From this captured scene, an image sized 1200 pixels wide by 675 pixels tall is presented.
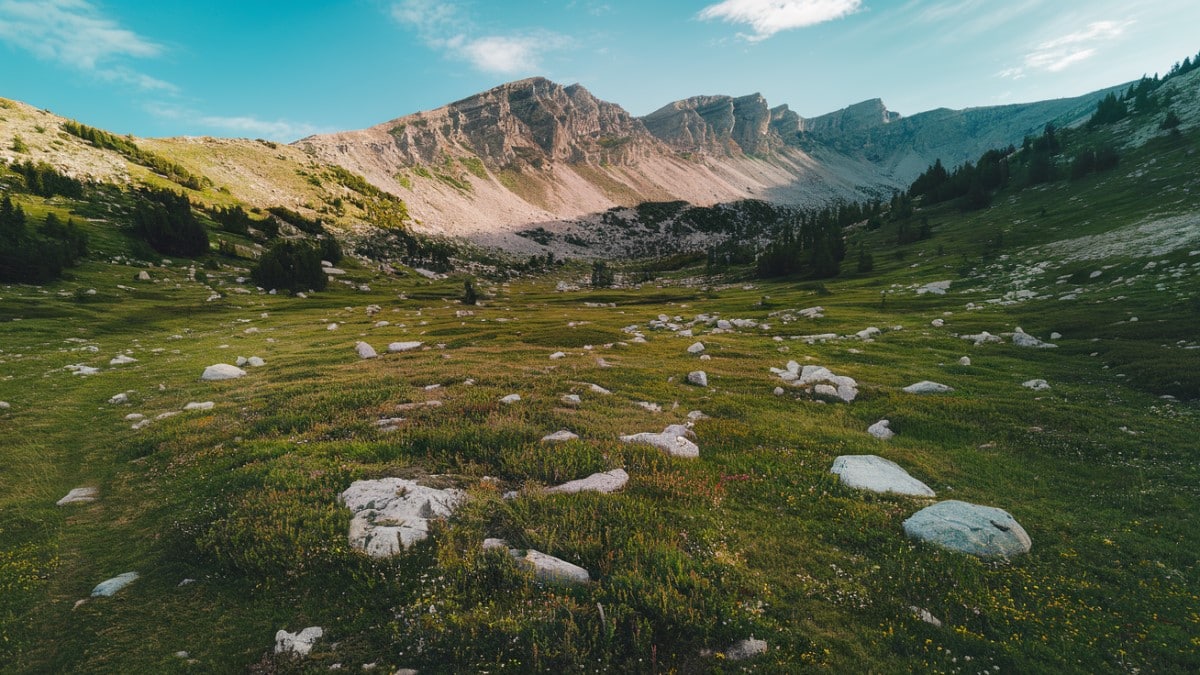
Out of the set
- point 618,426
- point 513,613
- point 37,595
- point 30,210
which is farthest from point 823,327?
point 30,210

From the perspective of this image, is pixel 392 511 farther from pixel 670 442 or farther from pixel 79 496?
pixel 79 496

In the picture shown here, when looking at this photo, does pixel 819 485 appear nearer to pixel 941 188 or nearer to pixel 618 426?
pixel 618 426

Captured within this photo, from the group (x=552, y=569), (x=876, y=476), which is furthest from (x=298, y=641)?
(x=876, y=476)

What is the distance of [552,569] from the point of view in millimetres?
7395

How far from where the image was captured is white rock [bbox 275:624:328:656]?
6.09 metres

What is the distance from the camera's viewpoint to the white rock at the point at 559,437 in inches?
495

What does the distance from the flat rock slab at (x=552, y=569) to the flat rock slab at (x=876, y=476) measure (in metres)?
7.39

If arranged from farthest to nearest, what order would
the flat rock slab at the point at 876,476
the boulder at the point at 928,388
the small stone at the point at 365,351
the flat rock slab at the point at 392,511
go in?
the small stone at the point at 365,351, the boulder at the point at 928,388, the flat rock slab at the point at 876,476, the flat rock slab at the point at 392,511

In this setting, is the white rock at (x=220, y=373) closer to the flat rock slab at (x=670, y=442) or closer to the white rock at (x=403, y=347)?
the white rock at (x=403, y=347)

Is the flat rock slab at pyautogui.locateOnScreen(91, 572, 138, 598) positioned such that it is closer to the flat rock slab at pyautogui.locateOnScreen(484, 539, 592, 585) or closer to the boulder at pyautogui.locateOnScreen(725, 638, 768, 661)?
the flat rock slab at pyautogui.locateOnScreen(484, 539, 592, 585)

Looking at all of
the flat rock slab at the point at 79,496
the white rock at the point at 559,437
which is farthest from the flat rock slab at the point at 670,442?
the flat rock slab at the point at 79,496

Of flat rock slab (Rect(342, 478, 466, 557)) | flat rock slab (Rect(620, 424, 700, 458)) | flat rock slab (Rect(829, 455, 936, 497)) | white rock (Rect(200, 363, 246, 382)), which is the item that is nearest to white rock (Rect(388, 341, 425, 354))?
white rock (Rect(200, 363, 246, 382))

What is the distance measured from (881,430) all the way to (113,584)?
19.7 meters

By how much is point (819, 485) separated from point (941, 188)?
Result: 15512cm
